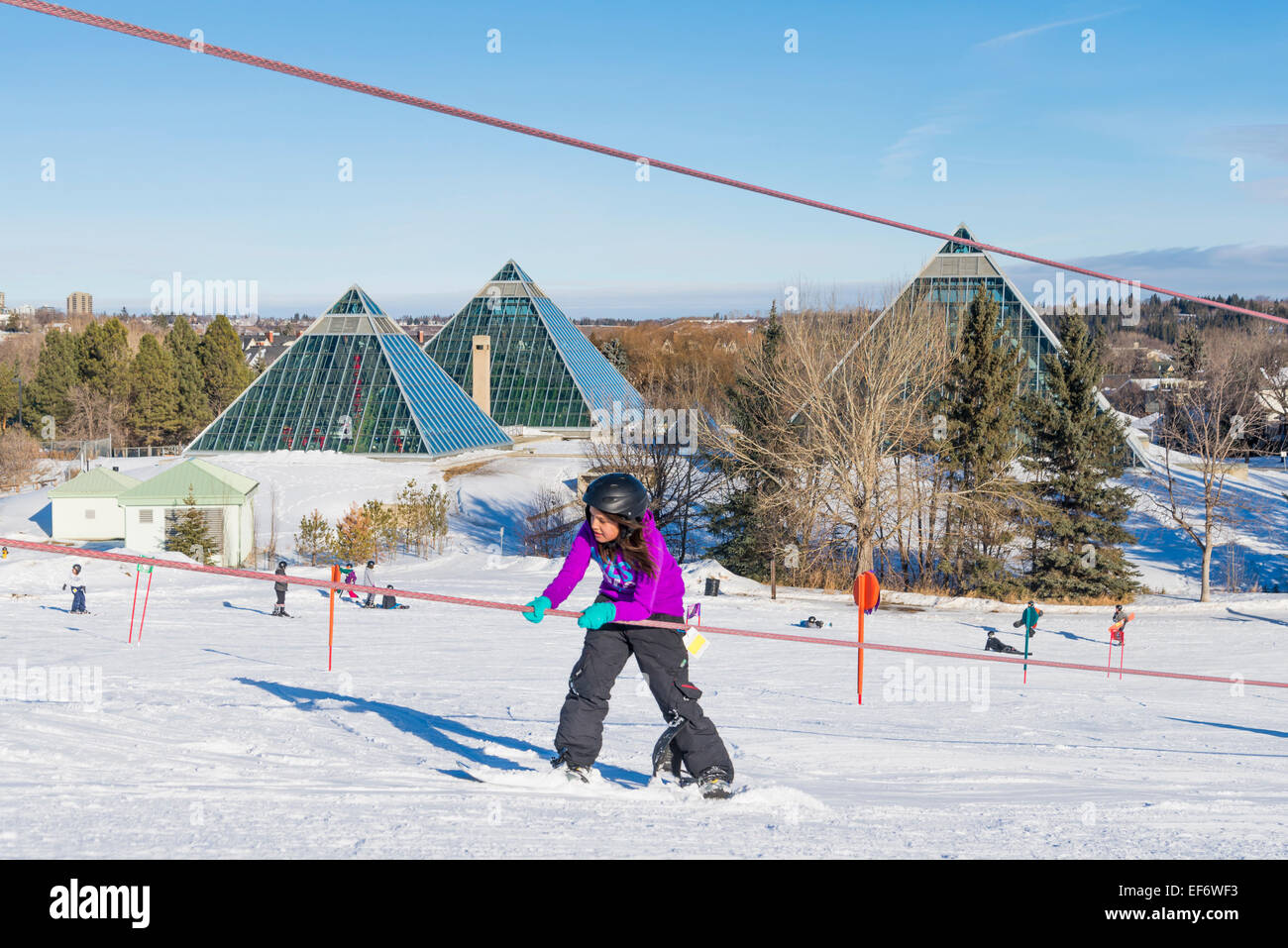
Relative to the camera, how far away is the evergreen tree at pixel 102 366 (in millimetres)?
57250

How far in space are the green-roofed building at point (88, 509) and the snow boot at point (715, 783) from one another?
28.3 metres

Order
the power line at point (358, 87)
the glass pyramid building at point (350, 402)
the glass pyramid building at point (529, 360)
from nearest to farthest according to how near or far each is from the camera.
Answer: the power line at point (358, 87), the glass pyramid building at point (350, 402), the glass pyramid building at point (529, 360)

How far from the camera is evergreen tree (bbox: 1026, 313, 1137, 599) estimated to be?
28.5 metres

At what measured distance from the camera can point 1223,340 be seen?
86500mm

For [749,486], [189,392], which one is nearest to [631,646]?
[749,486]

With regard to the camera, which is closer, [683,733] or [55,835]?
[55,835]

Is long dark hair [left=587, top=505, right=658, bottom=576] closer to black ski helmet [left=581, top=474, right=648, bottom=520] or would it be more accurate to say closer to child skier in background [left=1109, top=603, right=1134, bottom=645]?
black ski helmet [left=581, top=474, right=648, bottom=520]

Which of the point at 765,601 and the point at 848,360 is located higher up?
the point at 848,360

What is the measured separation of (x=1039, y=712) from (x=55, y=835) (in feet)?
28.4

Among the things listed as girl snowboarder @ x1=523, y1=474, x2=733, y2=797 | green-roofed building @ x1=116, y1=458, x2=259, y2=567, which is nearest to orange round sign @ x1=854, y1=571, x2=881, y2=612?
girl snowboarder @ x1=523, y1=474, x2=733, y2=797

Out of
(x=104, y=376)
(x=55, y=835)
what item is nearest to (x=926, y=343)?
(x=55, y=835)

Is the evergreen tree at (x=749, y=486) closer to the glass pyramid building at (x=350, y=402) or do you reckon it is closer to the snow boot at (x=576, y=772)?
the glass pyramid building at (x=350, y=402)

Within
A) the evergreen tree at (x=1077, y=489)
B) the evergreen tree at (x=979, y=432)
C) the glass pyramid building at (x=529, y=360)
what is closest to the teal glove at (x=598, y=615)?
the evergreen tree at (x=979, y=432)
